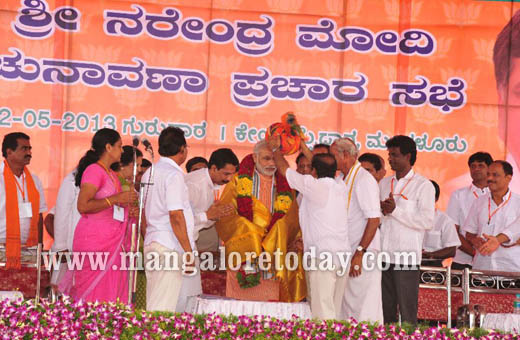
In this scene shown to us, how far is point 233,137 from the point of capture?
29.2 feet

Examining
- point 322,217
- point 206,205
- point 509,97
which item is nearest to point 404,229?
point 322,217

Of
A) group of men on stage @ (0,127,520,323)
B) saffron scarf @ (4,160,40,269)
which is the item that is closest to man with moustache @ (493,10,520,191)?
group of men on stage @ (0,127,520,323)

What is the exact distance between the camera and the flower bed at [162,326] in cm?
368

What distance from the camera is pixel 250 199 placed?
5758 mm

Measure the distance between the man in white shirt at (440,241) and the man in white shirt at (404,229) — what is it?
1137 millimetres

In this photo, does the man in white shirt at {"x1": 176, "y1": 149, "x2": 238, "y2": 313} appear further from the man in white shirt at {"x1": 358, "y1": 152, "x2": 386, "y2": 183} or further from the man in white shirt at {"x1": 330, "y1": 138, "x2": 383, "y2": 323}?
the man in white shirt at {"x1": 358, "y1": 152, "x2": 386, "y2": 183}

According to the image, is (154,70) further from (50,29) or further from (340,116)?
(340,116)

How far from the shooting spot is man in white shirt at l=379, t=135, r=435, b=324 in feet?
19.8

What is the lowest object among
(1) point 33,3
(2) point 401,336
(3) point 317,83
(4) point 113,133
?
(2) point 401,336

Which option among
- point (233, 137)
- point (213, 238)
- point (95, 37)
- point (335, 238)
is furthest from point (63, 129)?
point (335, 238)

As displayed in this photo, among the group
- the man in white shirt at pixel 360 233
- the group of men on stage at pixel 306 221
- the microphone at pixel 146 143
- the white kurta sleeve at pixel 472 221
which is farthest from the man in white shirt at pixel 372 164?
the microphone at pixel 146 143

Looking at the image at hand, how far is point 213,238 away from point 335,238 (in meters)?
1.50

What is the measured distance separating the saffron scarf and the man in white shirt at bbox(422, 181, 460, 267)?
10.8ft

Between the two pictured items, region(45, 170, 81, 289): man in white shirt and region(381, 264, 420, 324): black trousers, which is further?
region(45, 170, 81, 289): man in white shirt
